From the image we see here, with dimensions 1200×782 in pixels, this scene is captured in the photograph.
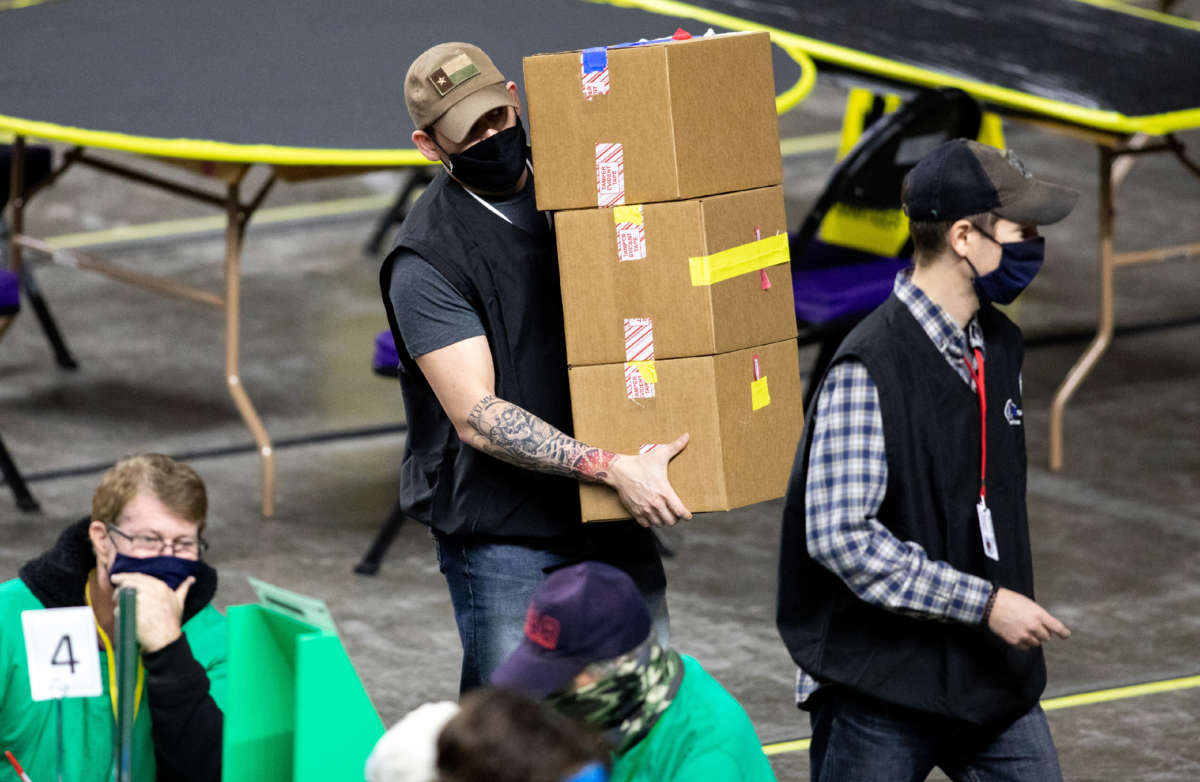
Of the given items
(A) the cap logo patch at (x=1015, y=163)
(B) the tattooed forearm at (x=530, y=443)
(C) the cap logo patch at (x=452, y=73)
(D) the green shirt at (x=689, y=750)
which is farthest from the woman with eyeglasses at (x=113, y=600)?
(A) the cap logo patch at (x=1015, y=163)

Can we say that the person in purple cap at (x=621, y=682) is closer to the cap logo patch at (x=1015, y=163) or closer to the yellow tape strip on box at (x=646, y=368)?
the yellow tape strip on box at (x=646, y=368)

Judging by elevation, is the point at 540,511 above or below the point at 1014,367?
below

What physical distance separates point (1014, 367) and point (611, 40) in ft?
11.9

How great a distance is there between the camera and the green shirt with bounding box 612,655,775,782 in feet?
8.18

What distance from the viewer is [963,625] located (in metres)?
2.87

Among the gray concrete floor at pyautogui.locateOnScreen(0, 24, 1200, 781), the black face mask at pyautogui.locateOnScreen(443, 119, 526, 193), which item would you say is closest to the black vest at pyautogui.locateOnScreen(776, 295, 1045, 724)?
the black face mask at pyautogui.locateOnScreen(443, 119, 526, 193)

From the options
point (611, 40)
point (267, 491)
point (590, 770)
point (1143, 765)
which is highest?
point (611, 40)

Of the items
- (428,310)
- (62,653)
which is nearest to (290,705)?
(62,653)

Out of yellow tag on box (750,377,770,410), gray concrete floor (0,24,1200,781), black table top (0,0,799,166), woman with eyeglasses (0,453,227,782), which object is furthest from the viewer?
black table top (0,0,799,166)

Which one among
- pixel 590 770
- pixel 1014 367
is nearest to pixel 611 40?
pixel 1014 367

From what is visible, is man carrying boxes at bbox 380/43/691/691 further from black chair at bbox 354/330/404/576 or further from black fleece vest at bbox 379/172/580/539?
black chair at bbox 354/330/404/576

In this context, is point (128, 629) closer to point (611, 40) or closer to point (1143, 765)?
point (1143, 765)

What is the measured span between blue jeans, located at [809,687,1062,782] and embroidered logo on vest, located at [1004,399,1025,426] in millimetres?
493

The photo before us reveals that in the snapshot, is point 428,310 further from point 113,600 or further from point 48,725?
point 48,725
